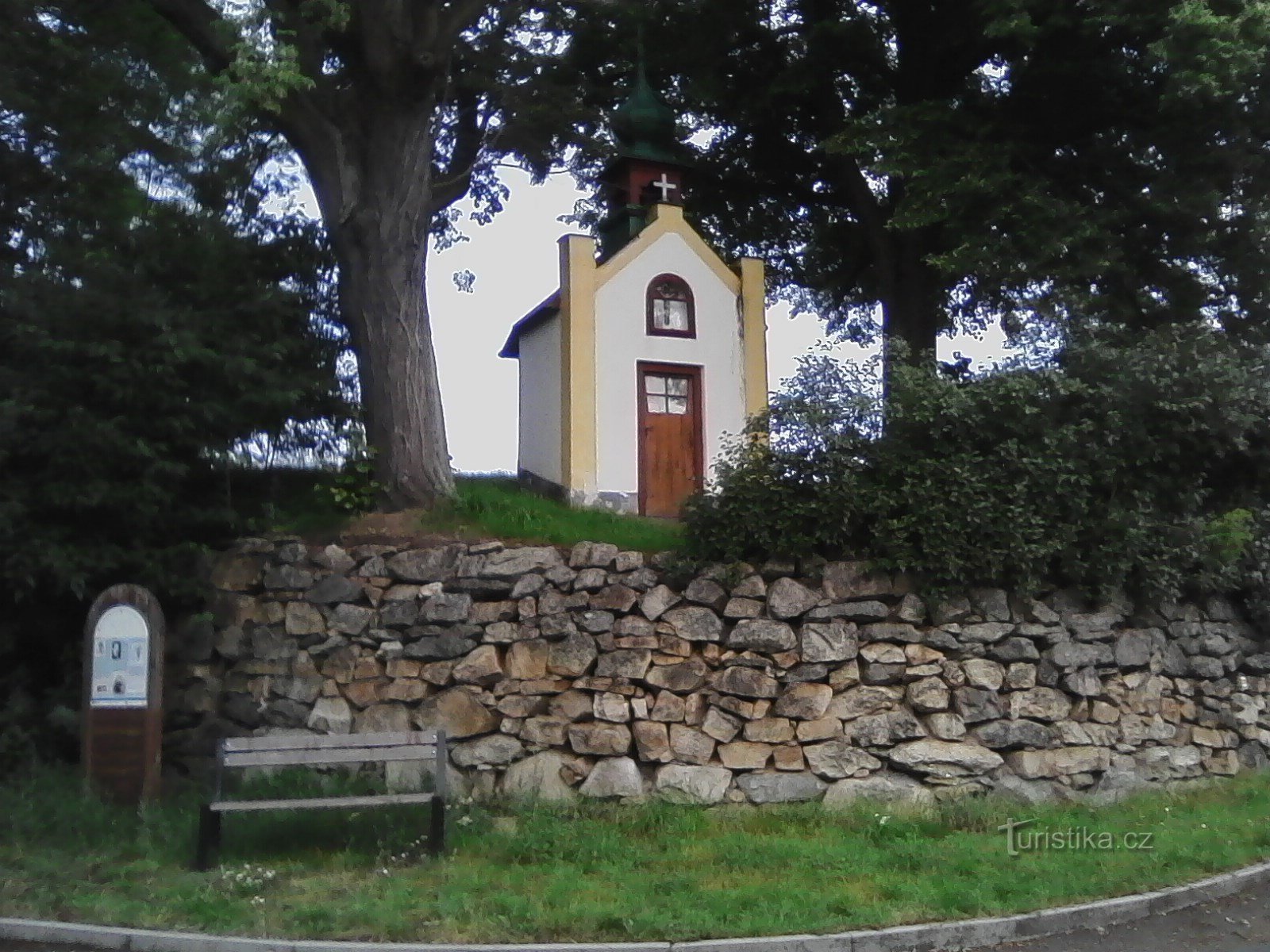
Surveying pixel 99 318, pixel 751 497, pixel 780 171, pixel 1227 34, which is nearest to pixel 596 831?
pixel 751 497

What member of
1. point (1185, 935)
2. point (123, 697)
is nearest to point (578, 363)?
point (123, 697)

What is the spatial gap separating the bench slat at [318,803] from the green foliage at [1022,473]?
3360 millimetres

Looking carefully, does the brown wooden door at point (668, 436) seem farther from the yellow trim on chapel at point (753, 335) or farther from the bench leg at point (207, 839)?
the bench leg at point (207, 839)

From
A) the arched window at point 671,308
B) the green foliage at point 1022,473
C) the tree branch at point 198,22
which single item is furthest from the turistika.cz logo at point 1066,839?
the tree branch at point 198,22

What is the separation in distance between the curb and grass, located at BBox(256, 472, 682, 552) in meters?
4.83

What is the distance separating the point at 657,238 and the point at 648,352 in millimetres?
1502

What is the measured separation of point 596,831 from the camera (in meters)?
9.20

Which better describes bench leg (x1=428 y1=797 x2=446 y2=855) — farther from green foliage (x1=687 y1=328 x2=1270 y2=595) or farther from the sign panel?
green foliage (x1=687 y1=328 x2=1270 y2=595)

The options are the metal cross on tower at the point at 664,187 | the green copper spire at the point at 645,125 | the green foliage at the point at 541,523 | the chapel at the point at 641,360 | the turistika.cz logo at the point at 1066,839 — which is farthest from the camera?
the green copper spire at the point at 645,125

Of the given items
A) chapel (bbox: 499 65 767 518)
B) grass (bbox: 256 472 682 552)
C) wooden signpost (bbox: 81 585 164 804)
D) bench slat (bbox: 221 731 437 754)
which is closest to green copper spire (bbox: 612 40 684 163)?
chapel (bbox: 499 65 767 518)

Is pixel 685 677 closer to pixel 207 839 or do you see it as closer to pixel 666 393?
pixel 207 839

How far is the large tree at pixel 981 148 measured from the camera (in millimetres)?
15203

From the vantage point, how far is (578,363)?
15.0 meters

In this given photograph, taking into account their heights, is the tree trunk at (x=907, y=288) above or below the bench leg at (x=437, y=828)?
above
